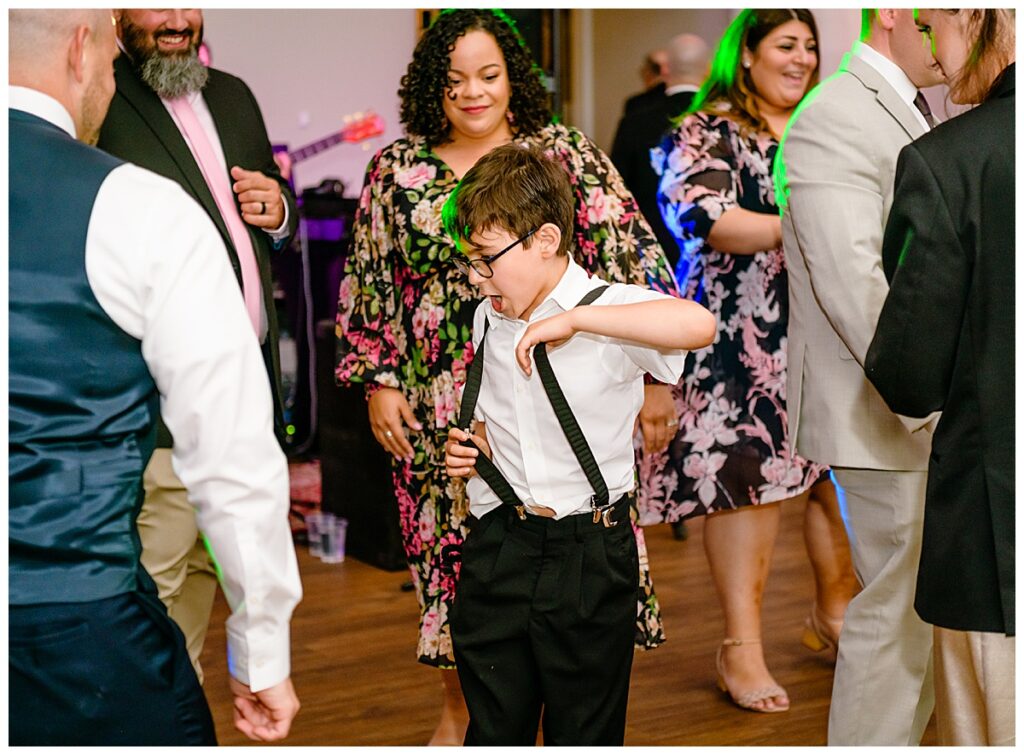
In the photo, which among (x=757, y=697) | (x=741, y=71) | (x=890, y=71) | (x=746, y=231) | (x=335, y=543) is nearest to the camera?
(x=890, y=71)

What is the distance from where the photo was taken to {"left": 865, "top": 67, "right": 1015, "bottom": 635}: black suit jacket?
6.33 ft

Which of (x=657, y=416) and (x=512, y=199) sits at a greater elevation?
(x=512, y=199)

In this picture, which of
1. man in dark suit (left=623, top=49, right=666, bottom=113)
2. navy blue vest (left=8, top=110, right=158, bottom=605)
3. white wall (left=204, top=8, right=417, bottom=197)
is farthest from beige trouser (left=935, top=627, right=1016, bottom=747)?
white wall (left=204, top=8, right=417, bottom=197)

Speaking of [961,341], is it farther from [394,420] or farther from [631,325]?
[394,420]

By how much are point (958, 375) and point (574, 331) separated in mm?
606

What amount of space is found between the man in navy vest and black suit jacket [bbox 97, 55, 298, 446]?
0.93 meters

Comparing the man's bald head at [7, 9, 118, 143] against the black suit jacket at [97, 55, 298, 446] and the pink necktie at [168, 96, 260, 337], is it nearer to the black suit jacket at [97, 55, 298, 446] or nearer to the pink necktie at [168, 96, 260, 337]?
the black suit jacket at [97, 55, 298, 446]

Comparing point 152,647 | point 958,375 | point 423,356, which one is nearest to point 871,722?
point 958,375

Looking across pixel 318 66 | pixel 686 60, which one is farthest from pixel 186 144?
pixel 318 66

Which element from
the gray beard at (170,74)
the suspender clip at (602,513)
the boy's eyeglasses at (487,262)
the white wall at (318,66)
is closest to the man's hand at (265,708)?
the suspender clip at (602,513)

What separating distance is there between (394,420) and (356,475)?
226cm

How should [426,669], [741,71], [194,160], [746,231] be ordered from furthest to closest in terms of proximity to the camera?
[426,669] < [741,71] < [746,231] < [194,160]

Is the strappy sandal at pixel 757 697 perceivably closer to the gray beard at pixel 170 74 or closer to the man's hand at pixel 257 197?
the man's hand at pixel 257 197

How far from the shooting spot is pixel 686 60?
595cm
